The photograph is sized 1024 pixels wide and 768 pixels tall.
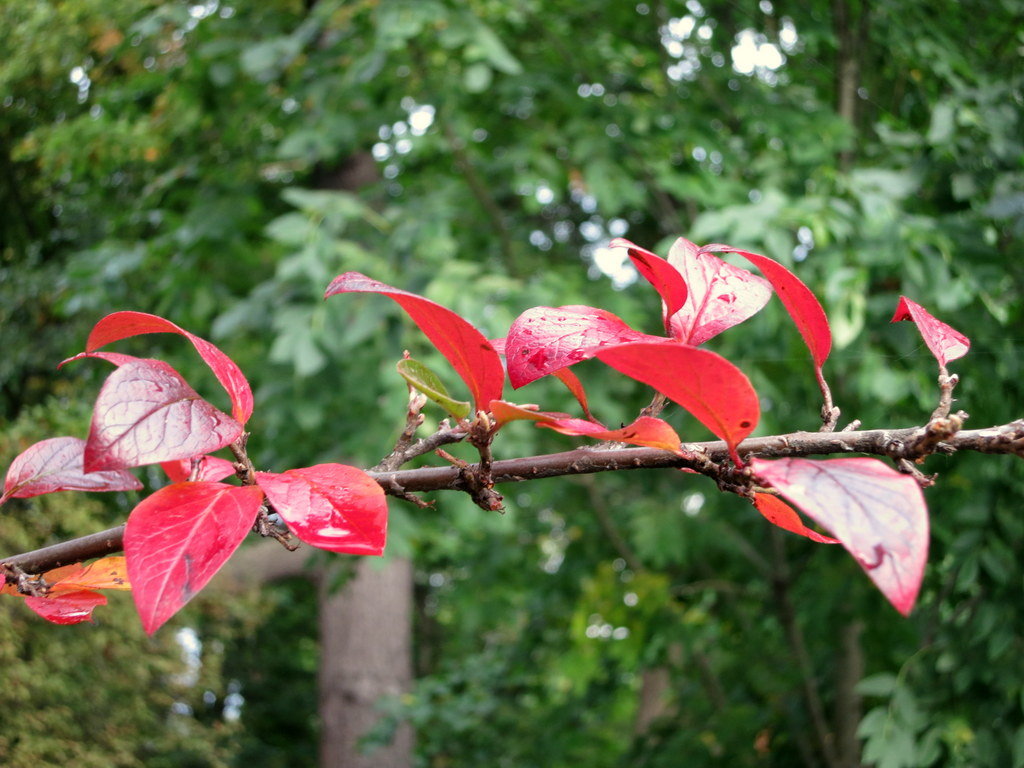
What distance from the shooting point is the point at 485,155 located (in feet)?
8.84

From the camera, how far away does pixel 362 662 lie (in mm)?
3816

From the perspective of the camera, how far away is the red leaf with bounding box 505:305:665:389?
351 millimetres

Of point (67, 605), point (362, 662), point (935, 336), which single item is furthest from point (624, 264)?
point (362, 662)

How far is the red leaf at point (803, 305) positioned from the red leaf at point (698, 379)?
0.08 meters

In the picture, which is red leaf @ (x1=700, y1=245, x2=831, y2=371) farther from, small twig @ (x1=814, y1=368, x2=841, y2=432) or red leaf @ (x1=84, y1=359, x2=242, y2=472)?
red leaf @ (x1=84, y1=359, x2=242, y2=472)

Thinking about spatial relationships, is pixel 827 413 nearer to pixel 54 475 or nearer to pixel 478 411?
pixel 478 411

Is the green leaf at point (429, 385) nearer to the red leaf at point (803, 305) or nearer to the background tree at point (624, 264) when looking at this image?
the red leaf at point (803, 305)

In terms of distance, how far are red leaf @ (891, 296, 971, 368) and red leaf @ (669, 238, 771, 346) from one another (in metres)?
0.06

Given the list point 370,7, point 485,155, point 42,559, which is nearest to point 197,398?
point 42,559

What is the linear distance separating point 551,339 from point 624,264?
2063 mm

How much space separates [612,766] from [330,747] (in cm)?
144

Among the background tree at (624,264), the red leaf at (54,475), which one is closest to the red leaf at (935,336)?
the red leaf at (54,475)

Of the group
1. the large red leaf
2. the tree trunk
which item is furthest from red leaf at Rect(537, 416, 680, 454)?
the tree trunk

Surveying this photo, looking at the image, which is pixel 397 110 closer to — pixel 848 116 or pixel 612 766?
pixel 848 116
